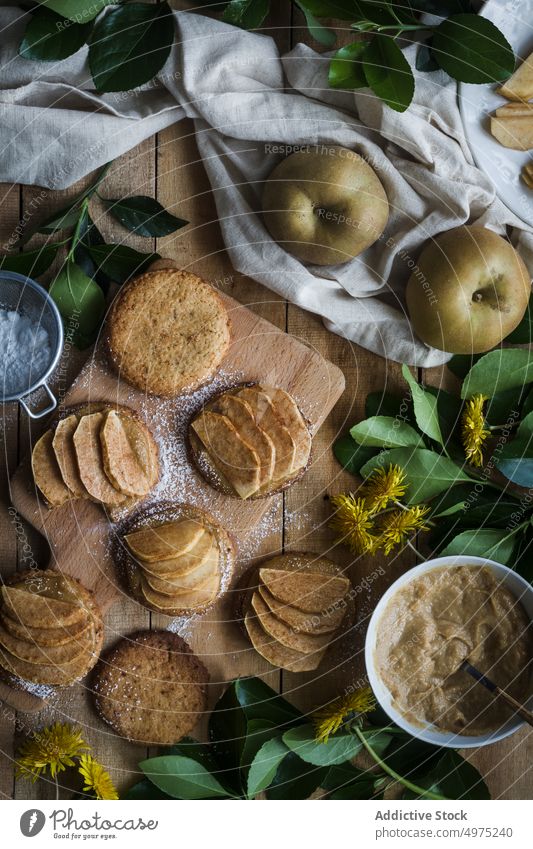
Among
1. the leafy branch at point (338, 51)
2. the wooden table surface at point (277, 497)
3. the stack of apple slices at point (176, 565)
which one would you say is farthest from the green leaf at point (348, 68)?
the stack of apple slices at point (176, 565)

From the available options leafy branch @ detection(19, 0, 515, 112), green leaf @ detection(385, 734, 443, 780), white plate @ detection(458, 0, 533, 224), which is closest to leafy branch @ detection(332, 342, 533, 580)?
white plate @ detection(458, 0, 533, 224)

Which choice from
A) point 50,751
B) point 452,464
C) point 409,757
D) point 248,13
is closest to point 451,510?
point 452,464

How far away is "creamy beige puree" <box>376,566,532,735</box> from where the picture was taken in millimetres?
1190

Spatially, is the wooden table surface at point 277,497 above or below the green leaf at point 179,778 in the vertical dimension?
above

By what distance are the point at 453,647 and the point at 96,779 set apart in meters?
0.60

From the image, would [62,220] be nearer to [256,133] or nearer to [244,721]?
[256,133]

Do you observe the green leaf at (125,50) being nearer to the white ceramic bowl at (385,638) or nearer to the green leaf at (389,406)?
the green leaf at (389,406)

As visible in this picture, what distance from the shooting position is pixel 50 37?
1173 mm

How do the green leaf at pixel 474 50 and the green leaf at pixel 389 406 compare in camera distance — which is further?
the green leaf at pixel 389 406

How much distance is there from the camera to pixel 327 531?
4.21ft

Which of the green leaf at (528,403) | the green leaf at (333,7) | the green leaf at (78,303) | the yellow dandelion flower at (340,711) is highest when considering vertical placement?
the green leaf at (333,7)

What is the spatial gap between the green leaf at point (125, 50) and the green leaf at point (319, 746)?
1038mm

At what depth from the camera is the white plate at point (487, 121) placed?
1.21m

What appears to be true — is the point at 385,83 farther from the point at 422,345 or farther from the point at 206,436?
the point at 206,436
